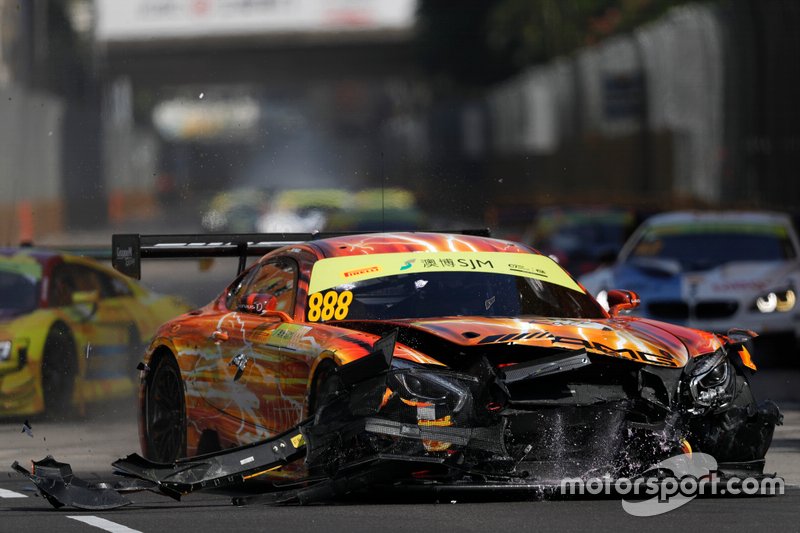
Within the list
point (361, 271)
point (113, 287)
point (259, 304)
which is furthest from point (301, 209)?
point (259, 304)

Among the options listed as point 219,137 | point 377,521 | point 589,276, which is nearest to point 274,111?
point 219,137

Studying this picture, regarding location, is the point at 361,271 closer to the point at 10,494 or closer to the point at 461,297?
the point at 461,297

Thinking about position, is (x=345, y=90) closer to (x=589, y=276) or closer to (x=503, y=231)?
(x=503, y=231)

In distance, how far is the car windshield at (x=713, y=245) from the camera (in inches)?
758

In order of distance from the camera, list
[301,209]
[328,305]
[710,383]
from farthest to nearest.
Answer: [301,209], [328,305], [710,383]

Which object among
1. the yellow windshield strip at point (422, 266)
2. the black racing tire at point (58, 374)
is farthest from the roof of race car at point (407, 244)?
the black racing tire at point (58, 374)

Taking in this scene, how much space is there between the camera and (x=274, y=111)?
16672 millimetres

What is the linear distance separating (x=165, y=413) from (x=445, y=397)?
9.85 ft

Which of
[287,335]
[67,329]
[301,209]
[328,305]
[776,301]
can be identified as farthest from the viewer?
[776,301]

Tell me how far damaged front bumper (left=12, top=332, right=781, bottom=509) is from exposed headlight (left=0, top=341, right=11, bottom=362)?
4.57 meters

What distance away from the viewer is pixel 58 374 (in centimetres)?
1359

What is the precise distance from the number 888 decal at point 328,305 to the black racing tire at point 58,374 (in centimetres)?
370

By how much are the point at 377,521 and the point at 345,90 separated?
29.7 ft

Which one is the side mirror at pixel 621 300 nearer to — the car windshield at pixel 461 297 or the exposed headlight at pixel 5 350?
the car windshield at pixel 461 297
